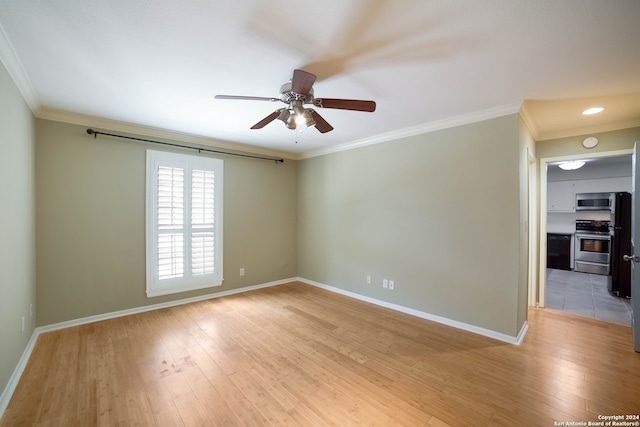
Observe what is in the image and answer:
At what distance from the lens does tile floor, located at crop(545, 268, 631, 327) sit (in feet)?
11.5

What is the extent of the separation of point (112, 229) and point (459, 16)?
425cm

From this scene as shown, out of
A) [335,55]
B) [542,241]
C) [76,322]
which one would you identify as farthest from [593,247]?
[76,322]

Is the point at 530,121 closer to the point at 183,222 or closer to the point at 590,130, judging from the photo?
the point at 590,130

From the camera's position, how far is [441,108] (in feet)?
9.48

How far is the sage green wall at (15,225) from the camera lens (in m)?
1.92

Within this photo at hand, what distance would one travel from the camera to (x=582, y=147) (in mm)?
3369

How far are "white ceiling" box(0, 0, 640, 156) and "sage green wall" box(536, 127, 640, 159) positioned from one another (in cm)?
12

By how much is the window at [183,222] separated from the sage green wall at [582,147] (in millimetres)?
4897

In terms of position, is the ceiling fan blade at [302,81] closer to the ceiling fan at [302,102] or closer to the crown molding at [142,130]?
the ceiling fan at [302,102]

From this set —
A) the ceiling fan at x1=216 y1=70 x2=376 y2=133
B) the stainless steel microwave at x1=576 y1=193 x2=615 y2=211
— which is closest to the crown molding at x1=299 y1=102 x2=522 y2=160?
the ceiling fan at x1=216 y1=70 x2=376 y2=133

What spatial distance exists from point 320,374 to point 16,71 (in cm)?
354

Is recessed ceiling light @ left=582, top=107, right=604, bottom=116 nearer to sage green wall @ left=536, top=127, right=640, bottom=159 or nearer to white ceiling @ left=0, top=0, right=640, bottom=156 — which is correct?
white ceiling @ left=0, top=0, right=640, bottom=156

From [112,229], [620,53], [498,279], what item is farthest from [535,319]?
[112,229]

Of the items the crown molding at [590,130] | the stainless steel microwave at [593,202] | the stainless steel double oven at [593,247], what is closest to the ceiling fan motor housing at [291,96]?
the crown molding at [590,130]
